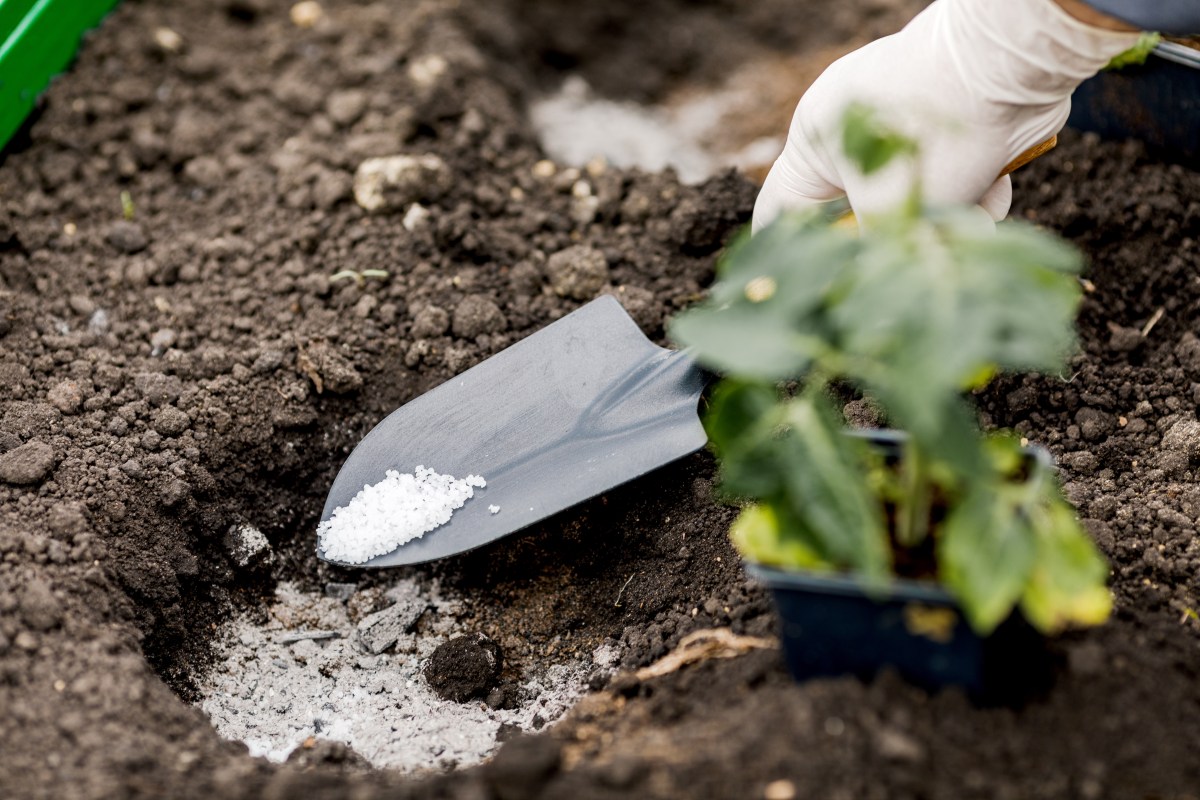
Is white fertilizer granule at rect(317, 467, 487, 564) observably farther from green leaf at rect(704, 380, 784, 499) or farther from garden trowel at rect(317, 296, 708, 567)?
green leaf at rect(704, 380, 784, 499)

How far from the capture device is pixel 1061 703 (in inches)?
57.2

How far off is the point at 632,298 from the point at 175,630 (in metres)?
1.21

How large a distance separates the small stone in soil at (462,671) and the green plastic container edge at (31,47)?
1.86m

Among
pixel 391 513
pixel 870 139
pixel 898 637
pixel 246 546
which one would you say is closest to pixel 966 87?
pixel 870 139

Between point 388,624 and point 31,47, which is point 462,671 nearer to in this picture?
point 388,624

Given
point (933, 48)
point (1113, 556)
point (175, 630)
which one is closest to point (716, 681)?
point (1113, 556)

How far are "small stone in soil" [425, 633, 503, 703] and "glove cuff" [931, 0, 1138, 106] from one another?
55.5 inches

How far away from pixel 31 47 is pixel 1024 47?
2.49 m

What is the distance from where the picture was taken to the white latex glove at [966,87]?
1.85 metres

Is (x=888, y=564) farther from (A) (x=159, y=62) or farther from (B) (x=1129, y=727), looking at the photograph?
(A) (x=159, y=62)

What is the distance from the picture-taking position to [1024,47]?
1853 mm

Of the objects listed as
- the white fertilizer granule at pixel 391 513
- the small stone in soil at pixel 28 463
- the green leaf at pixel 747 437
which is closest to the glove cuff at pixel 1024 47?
the green leaf at pixel 747 437

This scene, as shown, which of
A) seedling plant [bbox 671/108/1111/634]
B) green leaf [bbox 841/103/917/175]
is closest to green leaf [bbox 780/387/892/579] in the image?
seedling plant [bbox 671/108/1111/634]

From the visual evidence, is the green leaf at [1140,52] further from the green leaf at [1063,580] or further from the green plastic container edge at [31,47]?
the green plastic container edge at [31,47]
